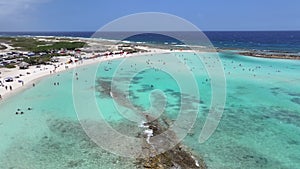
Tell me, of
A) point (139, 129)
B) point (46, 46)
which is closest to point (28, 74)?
point (139, 129)

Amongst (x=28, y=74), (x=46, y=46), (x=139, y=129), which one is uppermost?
(x=46, y=46)

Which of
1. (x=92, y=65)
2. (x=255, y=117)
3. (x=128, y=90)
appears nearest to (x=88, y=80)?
(x=128, y=90)

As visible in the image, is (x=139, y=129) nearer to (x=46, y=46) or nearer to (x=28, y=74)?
(x=28, y=74)

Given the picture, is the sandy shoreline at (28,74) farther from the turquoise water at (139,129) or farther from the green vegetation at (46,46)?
the green vegetation at (46,46)

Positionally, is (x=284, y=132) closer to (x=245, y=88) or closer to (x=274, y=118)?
(x=274, y=118)

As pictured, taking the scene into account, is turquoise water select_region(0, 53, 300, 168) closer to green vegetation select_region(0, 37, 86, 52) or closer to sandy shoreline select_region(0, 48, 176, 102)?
sandy shoreline select_region(0, 48, 176, 102)

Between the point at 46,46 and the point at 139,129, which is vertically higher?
the point at 46,46

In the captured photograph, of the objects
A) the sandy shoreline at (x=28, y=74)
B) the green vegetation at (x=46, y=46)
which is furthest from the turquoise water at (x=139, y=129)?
the green vegetation at (x=46, y=46)

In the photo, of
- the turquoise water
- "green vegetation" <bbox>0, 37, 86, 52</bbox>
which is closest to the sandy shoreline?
the turquoise water
